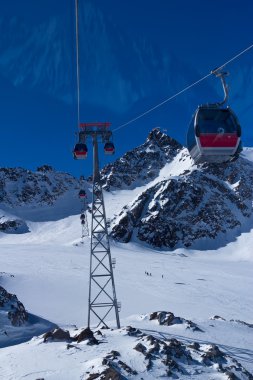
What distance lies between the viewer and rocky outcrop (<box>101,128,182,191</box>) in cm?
12698

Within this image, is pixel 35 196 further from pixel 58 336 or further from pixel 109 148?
pixel 58 336

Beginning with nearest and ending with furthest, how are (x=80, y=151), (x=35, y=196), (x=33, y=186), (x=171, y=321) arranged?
(x=80, y=151) → (x=171, y=321) → (x=35, y=196) → (x=33, y=186)

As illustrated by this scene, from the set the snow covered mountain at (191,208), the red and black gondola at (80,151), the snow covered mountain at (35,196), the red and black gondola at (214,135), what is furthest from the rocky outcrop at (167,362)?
the snow covered mountain at (35,196)

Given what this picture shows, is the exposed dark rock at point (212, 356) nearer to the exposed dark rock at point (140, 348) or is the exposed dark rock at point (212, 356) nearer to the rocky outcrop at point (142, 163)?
the exposed dark rock at point (140, 348)

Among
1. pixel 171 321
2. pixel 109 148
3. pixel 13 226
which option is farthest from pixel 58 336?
pixel 13 226

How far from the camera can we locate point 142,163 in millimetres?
135500

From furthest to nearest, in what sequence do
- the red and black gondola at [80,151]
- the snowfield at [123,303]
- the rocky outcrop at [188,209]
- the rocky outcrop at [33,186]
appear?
the rocky outcrop at [33,186], the rocky outcrop at [188,209], the red and black gondola at [80,151], the snowfield at [123,303]

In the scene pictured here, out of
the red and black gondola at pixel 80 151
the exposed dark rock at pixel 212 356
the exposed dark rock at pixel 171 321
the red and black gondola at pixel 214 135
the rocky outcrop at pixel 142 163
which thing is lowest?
the exposed dark rock at pixel 212 356

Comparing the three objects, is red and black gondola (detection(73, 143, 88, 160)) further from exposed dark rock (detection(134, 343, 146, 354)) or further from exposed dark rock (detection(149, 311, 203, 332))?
exposed dark rock (detection(134, 343, 146, 354))

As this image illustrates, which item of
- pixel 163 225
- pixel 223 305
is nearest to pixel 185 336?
pixel 223 305

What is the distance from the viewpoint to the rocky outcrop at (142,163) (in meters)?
127

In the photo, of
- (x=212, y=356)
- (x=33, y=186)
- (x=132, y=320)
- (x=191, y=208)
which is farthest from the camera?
(x=33, y=186)

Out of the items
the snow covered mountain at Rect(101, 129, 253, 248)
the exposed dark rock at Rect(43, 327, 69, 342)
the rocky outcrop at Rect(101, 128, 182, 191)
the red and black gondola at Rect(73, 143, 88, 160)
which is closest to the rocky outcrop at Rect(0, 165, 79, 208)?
the rocky outcrop at Rect(101, 128, 182, 191)

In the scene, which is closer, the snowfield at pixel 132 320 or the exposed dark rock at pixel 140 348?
the snowfield at pixel 132 320
